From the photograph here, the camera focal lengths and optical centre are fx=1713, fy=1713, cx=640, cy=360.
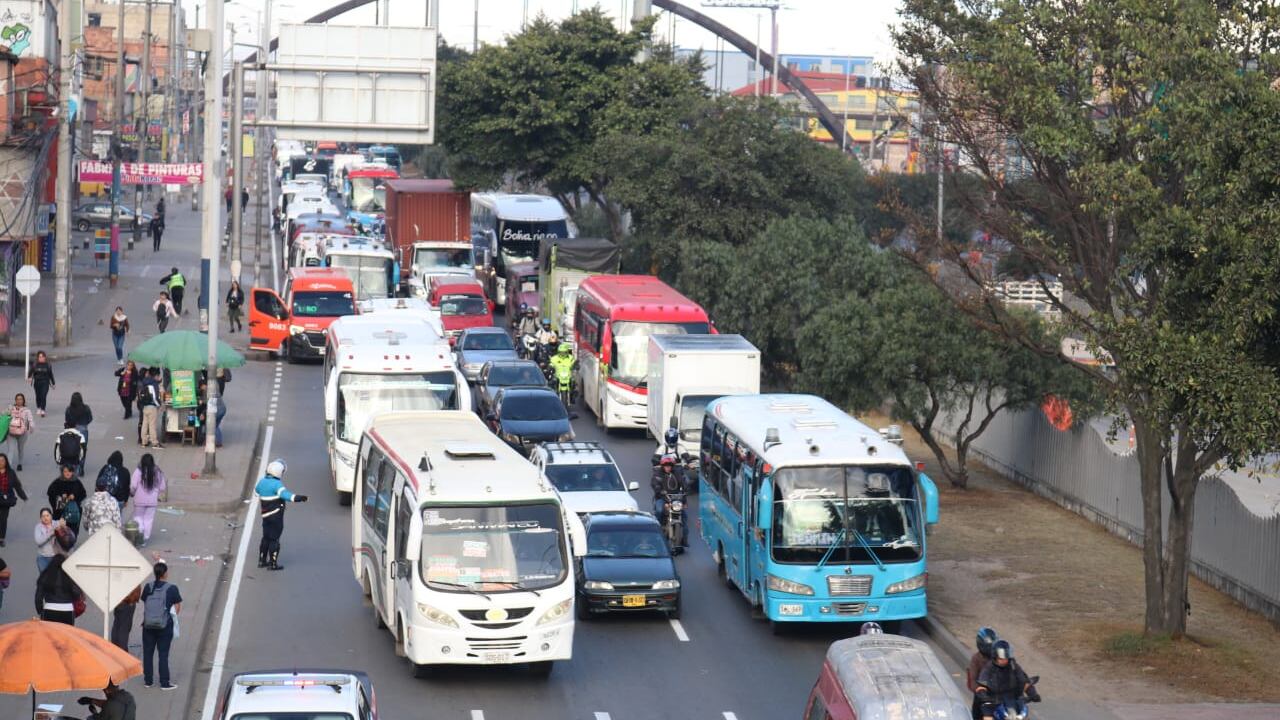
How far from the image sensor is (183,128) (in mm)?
116125

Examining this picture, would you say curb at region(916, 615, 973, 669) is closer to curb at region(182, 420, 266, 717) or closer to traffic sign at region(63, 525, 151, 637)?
curb at region(182, 420, 266, 717)

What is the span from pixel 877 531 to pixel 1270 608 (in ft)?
20.1

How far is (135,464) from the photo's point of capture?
3228cm

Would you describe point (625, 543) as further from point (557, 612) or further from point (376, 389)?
point (376, 389)

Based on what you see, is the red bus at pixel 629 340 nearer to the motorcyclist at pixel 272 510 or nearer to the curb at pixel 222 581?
the curb at pixel 222 581

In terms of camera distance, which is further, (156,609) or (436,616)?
(436,616)

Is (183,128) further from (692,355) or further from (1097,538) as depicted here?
(1097,538)

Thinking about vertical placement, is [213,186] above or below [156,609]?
above

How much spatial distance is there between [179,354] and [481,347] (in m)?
11.4

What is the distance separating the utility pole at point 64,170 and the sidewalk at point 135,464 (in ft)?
5.54

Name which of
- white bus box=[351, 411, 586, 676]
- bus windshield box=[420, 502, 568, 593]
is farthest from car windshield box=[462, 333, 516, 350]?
bus windshield box=[420, 502, 568, 593]

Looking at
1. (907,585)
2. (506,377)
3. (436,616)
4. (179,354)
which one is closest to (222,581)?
(436,616)

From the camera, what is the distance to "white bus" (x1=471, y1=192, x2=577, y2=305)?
197 ft

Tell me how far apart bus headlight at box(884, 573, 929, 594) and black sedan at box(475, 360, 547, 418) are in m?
17.6
